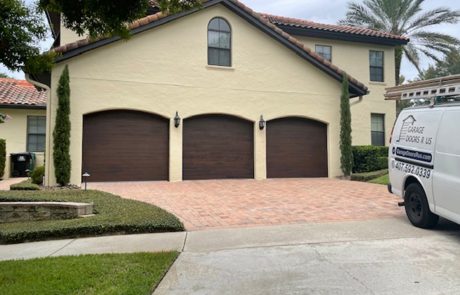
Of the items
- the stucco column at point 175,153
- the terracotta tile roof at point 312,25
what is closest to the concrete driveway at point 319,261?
the stucco column at point 175,153

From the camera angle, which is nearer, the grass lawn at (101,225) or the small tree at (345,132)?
the grass lawn at (101,225)

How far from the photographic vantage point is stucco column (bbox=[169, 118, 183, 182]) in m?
14.1

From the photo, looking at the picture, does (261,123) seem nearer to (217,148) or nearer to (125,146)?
(217,148)

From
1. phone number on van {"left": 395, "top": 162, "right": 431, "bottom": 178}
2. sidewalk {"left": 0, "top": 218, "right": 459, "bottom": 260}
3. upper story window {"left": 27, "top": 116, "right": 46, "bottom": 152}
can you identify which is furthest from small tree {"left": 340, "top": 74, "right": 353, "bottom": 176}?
upper story window {"left": 27, "top": 116, "right": 46, "bottom": 152}

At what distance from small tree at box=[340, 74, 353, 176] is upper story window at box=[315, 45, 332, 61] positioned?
4575 mm

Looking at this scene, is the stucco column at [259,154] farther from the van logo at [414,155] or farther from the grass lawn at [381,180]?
the van logo at [414,155]

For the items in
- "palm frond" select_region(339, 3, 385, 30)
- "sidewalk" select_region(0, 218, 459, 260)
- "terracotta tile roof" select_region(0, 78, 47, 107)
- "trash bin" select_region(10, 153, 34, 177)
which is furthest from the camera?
"palm frond" select_region(339, 3, 385, 30)

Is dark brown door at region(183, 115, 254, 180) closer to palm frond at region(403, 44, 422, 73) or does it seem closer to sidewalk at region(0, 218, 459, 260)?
sidewalk at region(0, 218, 459, 260)

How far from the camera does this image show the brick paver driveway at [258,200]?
7734mm

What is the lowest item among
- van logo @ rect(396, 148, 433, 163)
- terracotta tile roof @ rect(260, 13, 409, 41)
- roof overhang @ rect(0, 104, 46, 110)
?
van logo @ rect(396, 148, 433, 163)

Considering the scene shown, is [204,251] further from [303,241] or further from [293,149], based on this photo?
[293,149]

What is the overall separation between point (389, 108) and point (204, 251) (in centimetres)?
1842

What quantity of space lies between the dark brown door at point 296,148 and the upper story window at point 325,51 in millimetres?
5559

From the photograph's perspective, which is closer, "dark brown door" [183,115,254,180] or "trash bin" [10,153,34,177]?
"dark brown door" [183,115,254,180]
